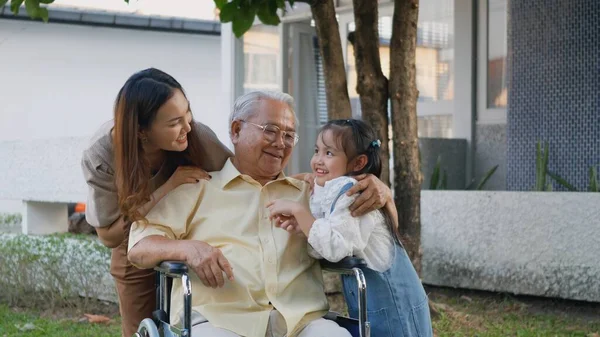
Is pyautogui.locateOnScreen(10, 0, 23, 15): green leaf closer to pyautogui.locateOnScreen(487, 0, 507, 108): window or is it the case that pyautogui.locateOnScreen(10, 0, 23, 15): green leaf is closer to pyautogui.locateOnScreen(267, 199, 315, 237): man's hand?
pyautogui.locateOnScreen(267, 199, 315, 237): man's hand

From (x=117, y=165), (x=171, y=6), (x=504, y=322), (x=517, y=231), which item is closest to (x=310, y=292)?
(x=117, y=165)

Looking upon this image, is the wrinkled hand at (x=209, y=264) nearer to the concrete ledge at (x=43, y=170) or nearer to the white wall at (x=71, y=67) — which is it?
the concrete ledge at (x=43, y=170)

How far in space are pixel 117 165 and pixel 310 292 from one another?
82cm

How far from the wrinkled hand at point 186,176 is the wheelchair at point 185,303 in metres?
0.34

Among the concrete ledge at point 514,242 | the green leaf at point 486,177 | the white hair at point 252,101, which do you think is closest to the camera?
the white hair at point 252,101

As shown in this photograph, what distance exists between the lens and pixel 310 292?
339 cm

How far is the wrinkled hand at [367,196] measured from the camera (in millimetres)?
3191

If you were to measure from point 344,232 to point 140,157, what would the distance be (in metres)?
0.78

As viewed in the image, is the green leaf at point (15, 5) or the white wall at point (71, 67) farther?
the white wall at point (71, 67)

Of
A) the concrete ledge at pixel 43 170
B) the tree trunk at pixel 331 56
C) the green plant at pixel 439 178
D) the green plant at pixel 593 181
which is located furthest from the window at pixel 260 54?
the tree trunk at pixel 331 56

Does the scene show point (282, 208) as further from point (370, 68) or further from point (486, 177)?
point (486, 177)

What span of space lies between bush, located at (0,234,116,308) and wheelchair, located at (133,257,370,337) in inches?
137

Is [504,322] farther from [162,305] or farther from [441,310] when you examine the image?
[162,305]

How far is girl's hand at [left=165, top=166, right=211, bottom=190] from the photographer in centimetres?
341
